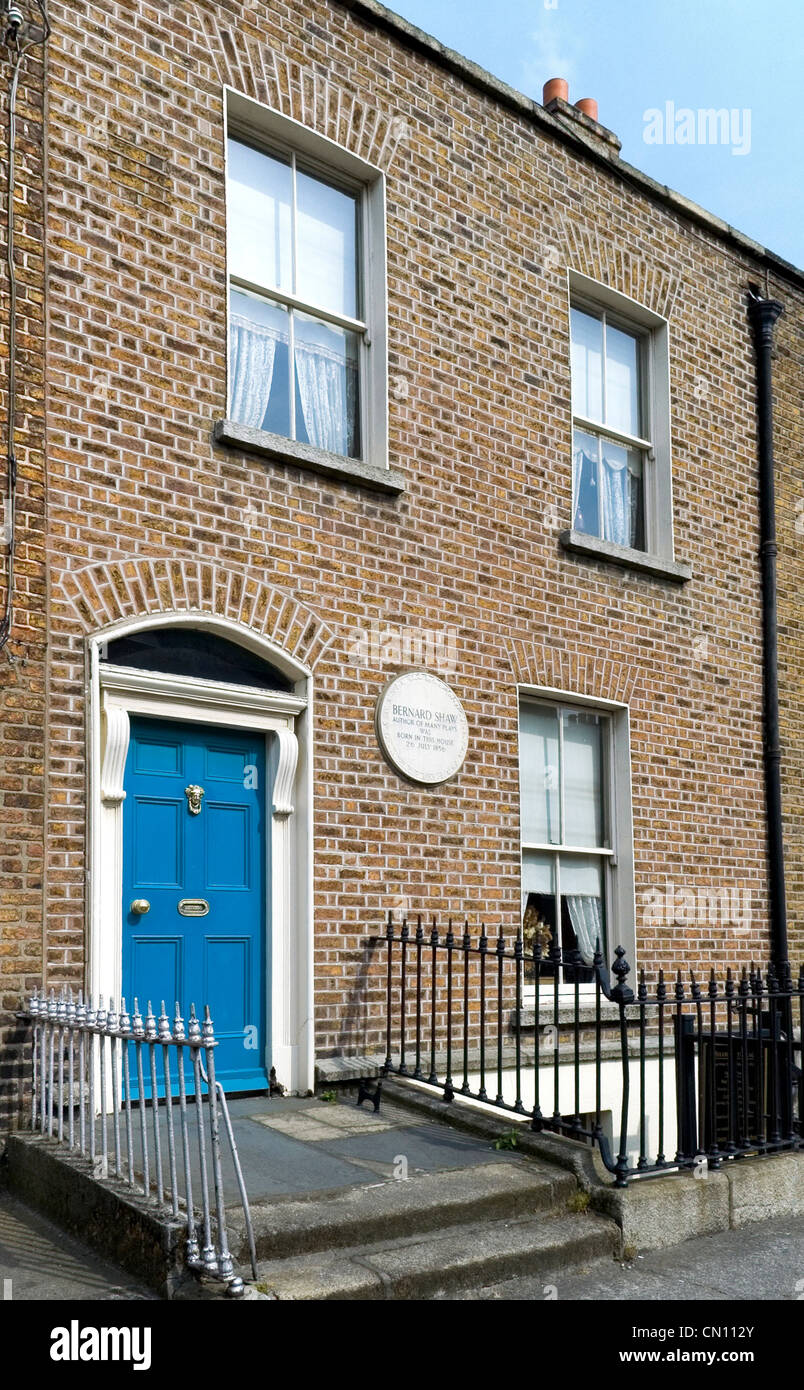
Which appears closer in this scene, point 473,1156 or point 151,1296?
point 151,1296

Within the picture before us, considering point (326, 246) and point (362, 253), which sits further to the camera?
point (362, 253)

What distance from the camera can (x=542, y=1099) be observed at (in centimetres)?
848

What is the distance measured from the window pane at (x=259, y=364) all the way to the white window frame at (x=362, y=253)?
0.28ft

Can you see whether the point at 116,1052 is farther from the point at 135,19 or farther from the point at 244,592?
the point at 135,19

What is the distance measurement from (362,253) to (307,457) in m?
1.75

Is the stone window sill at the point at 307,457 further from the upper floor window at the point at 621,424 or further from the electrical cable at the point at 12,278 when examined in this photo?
the upper floor window at the point at 621,424

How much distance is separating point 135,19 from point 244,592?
3233 mm

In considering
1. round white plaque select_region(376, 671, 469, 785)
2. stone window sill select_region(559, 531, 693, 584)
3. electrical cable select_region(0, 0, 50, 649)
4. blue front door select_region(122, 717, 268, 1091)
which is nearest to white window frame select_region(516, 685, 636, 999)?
stone window sill select_region(559, 531, 693, 584)

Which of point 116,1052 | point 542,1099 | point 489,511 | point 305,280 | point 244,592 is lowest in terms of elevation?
point 542,1099

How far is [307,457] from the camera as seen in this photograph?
793 centimetres

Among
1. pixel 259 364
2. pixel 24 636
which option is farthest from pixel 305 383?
pixel 24 636

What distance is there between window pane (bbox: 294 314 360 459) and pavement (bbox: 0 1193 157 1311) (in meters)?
4.77

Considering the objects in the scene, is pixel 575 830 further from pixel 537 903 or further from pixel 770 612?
pixel 770 612

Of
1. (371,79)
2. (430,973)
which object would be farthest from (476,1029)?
(371,79)
